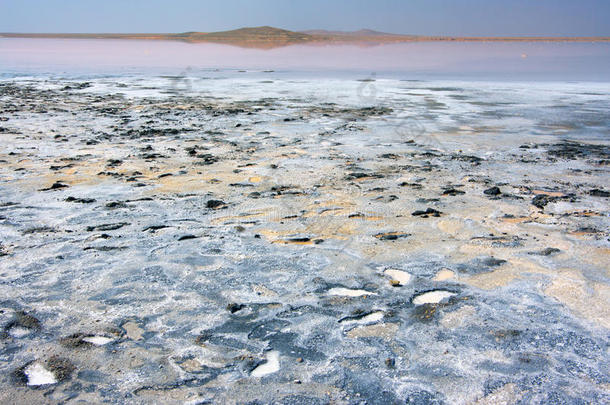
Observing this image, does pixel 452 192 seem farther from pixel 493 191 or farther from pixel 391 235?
pixel 391 235

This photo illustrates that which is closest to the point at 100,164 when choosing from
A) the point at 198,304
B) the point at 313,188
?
the point at 313,188

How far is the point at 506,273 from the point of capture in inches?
120

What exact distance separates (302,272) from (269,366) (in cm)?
92

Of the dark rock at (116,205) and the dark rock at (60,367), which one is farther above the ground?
the dark rock at (116,205)

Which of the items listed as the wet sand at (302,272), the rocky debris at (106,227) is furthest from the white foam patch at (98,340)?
the rocky debris at (106,227)

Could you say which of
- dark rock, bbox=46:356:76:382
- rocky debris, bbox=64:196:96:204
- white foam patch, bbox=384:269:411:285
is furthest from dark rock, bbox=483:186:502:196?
dark rock, bbox=46:356:76:382

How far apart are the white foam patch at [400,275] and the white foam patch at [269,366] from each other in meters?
0.98

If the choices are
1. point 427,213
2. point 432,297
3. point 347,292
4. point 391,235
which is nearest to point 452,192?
point 427,213

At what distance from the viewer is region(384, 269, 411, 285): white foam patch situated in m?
2.96

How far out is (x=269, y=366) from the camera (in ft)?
7.20

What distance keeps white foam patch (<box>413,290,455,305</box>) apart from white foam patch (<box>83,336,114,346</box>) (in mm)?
1539

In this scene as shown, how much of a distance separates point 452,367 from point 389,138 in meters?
5.21

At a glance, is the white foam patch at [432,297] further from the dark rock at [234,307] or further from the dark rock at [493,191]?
the dark rock at [493,191]

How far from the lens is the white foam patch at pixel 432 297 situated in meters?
2.74
